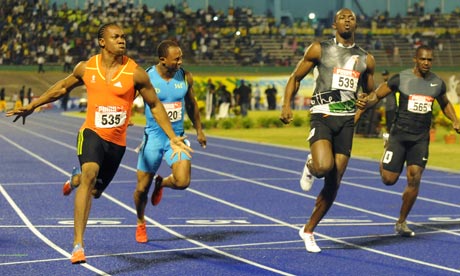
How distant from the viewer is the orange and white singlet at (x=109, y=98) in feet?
29.3

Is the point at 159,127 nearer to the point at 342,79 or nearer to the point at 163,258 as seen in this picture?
the point at 163,258

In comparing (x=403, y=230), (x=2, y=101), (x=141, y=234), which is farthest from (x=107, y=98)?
(x=2, y=101)

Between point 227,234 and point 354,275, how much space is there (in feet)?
9.30

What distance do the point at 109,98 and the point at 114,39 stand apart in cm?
47

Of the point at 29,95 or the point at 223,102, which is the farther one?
the point at 29,95

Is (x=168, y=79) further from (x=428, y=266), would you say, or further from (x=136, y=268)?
(x=428, y=266)

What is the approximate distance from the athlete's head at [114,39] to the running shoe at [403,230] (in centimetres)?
373

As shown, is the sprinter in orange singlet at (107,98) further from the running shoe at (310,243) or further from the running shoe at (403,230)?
the running shoe at (403,230)

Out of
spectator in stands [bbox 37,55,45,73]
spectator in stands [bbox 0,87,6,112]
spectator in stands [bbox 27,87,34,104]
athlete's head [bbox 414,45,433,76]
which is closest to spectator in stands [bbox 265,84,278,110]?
spectator in stands [bbox 27,87,34,104]

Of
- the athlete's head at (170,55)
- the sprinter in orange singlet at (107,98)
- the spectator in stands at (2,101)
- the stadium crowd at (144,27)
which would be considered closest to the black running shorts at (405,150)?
the athlete's head at (170,55)

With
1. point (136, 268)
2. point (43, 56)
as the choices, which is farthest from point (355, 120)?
point (43, 56)

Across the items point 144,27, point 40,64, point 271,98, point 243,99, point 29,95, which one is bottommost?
point 29,95

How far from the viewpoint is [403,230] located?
36.5ft

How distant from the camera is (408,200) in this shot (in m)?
11.3
